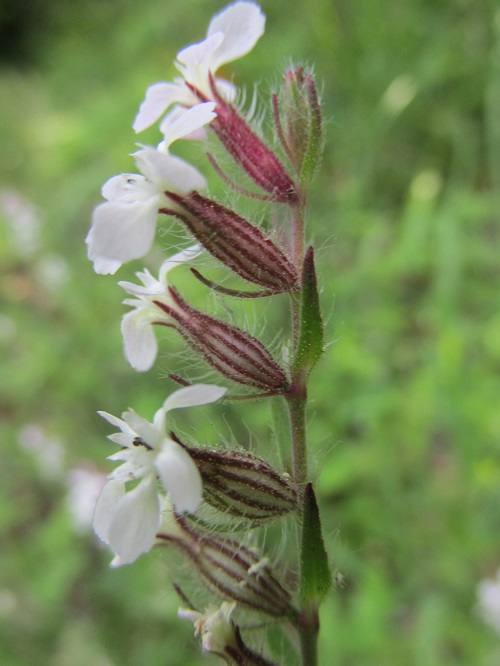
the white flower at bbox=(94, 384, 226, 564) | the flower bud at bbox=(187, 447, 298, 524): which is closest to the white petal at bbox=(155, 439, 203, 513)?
the white flower at bbox=(94, 384, 226, 564)

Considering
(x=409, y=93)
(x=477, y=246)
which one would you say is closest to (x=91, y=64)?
(x=409, y=93)

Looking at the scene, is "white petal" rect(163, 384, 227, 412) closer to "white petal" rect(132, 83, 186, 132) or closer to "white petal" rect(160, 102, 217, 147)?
"white petal" rect(160, 102, 217, 147)

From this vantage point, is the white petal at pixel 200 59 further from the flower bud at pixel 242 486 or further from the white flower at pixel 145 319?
the flower bud at pixel 242 486

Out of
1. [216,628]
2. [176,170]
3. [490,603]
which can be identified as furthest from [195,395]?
[490,603]

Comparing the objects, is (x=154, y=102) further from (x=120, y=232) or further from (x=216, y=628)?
(x=216, y=628)

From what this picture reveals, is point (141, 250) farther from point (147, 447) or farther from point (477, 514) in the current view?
point (477, 514)

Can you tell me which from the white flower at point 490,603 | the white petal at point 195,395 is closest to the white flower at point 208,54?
the white petal at point 195,395
